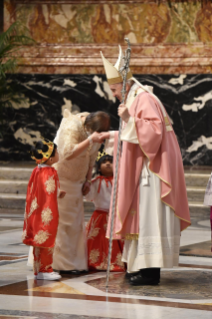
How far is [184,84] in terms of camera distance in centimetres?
1254

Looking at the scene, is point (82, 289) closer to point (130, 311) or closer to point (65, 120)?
point (130, 311)

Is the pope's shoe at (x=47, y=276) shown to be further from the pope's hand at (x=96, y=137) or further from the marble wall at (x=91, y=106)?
the marble wall at (x=91, y=106)

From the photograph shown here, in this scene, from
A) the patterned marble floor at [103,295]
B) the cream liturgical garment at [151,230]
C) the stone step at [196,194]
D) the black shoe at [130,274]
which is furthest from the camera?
the stone step at [196,194]

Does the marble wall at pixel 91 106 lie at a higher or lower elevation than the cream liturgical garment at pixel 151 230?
higher

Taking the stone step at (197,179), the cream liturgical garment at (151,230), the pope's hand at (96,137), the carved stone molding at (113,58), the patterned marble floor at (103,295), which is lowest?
the patterned marble floor at (103,295)

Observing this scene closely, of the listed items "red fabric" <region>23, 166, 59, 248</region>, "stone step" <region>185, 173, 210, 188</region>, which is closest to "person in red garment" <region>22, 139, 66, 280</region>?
"red fabric" <region>23, 166, 59, 248</region>

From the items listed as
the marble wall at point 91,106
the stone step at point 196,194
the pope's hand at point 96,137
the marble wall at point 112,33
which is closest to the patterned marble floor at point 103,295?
the pope's hand at point 96,137

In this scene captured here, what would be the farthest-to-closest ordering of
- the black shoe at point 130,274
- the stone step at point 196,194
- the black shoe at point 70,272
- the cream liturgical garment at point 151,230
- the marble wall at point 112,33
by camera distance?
the marble wall at point 112,33
the stone step at point 196,194
the black shoe at point 70,272
the black shoe at point 130,274
the cream liturgical garment at point 151,230

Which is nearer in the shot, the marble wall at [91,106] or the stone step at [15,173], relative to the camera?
the stone step at [15,173]

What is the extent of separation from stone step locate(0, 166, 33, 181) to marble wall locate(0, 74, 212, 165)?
4.32 ft

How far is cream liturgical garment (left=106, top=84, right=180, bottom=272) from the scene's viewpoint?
469 cm

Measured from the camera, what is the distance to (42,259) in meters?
5.02

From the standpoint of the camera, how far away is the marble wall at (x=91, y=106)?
12492 millimetres

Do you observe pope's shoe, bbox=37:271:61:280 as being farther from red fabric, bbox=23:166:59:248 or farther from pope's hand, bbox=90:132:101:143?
pope's hand, bbox=90:132:101:143
